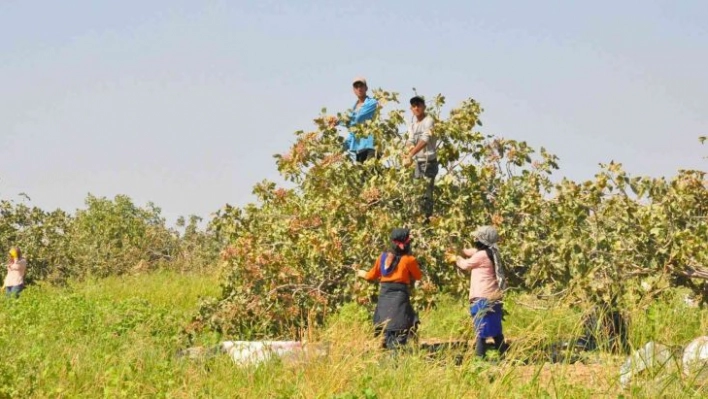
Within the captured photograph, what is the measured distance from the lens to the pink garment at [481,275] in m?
9.49

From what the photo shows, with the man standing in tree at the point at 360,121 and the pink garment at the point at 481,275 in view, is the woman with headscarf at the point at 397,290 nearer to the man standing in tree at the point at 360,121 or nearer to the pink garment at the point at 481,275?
the pink garment at the point at 481,275

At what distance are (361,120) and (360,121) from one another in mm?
16

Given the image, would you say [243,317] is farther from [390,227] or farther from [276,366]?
[276,366]

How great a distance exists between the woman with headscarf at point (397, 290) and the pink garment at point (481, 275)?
588 millimetres

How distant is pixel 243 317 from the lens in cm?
1127

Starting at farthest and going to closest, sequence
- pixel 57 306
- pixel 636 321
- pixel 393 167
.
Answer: pixel 57 306 → pixel 393 167 → pixel 636 321

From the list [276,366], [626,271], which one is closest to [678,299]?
[626,271]

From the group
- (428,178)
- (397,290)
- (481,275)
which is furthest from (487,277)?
(428,178)

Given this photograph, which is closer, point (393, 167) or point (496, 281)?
point (496, 281)

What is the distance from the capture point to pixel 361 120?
451 inches

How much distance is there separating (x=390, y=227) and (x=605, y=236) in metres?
2.17

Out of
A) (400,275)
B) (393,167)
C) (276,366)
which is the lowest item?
(276,366)

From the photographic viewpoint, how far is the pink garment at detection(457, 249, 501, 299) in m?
9.49

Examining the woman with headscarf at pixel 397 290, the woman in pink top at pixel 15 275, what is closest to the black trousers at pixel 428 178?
the woman with headscarf at pixel 397 290
